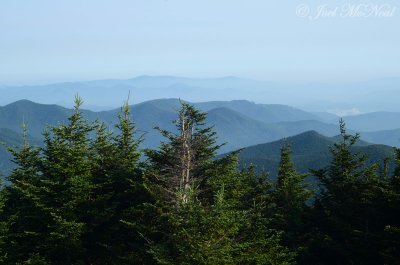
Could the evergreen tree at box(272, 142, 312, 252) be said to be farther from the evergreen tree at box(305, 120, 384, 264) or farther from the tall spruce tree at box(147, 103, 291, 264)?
the tall spruce tree at box(147, 103, 291, 264)

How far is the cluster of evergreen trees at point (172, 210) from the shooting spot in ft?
62.2

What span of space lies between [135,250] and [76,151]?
728cm

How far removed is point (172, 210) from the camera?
63.4ft

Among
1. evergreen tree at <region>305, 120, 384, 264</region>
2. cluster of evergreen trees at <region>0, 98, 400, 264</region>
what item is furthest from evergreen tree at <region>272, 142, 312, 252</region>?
evergreen tree at <region>305, 120, 384, 264</region>

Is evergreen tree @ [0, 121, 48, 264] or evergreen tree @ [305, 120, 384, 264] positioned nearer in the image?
evergreen tree @ [305, 120, 384, 264]

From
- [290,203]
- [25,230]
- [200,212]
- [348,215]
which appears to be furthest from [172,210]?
[290,203]

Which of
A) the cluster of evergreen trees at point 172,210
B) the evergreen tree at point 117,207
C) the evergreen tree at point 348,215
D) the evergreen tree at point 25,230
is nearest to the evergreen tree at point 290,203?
the cluster of evergreen trees at point 172,210

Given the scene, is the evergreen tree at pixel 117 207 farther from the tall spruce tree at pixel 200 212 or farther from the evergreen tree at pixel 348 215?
the evergreen tree at pixel 348 215

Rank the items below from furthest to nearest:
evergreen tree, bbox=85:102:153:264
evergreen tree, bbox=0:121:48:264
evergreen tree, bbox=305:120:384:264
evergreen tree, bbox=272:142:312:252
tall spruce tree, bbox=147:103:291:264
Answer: evergreen tree, bbox=272:142:312:252 < evergreen tree, bbox=0:121:48:264 < evergreen tree, bbox=85:102:153:264 < evergreen tree, bbox=305:120:384:264 < tall spruce tree, bbox=147:103:291:264

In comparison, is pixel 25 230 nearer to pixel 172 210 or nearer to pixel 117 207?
pixel 117 207

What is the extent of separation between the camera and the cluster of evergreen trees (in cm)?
1895

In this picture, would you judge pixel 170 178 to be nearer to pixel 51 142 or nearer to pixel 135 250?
pixel 135 250

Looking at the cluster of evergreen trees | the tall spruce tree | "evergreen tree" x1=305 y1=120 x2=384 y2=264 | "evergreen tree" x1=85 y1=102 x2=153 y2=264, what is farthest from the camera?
"evergreen tree" x1=85 y1=102 x2=153 y2=264

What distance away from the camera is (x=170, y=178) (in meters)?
20.5
